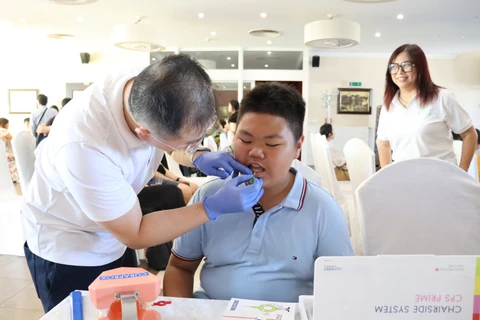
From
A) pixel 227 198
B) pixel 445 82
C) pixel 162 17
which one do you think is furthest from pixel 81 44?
pixel 227 198

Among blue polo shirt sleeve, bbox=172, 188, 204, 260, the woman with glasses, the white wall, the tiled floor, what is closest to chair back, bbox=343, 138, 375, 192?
the woman with glasses

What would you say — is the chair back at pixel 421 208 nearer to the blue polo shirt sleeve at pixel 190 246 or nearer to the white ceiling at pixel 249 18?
the blue polo shirt sleeve at pixel 190 246

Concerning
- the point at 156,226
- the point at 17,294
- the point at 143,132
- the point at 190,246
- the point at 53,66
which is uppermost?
the point at 53,66

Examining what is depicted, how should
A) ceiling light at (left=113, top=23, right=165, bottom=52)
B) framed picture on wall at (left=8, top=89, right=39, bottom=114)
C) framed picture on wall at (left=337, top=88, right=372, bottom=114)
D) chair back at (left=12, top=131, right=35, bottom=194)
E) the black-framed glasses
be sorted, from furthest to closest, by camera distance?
framed picture on wall at (left=337, top=88, right=372, bottom=114)
framed picture on wall at (left=8, top=89, right=39, bottom=114)
ceiling light at (left=113, top=23, right=165, bottom=52)
chair back at (left=12, top=131, right=35, bottom=194)
the black-framed glasses

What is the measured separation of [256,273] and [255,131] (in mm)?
455

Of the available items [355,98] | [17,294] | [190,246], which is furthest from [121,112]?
[355,98]

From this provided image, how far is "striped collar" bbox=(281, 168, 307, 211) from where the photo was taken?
1.28m

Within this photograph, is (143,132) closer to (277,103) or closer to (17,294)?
(277,103)

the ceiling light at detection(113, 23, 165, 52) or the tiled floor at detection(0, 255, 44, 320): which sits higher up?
the ceiling light at detection(113, 23, 165, 52)

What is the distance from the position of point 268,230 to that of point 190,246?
277mm

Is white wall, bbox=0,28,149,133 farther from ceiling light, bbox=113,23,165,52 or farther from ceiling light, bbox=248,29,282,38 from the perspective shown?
ceiling light, bbox=113,23,165,52

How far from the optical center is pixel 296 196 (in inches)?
51.0

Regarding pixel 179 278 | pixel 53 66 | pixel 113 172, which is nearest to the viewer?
pixel 113 172

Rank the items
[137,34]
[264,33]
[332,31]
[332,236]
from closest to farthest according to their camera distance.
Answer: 1. [332,236]
2. [332,31]
3. [137,34]
4. [264,33]
